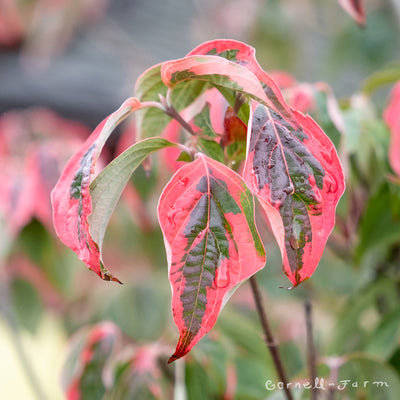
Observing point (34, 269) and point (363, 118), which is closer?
point (363, 118)

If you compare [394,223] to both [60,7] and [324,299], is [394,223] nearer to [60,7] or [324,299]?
[324,299]

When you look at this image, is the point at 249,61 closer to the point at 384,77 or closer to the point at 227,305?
the point at 384,77

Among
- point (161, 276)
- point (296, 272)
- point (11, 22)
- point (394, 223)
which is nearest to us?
point (296, 272)

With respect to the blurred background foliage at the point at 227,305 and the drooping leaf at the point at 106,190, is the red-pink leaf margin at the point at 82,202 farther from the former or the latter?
the blurred background foliage at the point at 227,305

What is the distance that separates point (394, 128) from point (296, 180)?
0.32 metres

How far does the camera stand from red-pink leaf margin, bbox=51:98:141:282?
14.4 inches

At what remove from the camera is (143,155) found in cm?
41

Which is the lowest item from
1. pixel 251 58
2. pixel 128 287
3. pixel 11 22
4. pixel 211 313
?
pixel 128 287

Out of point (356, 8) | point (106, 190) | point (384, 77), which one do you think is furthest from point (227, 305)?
point (106, 190)

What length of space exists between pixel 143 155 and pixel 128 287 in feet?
2.36

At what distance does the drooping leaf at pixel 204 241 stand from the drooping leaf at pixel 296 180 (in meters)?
0.02

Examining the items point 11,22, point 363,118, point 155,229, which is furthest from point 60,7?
point 363,118

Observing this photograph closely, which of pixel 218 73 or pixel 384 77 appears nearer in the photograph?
pixel 218 73

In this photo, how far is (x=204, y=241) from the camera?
378 mm
